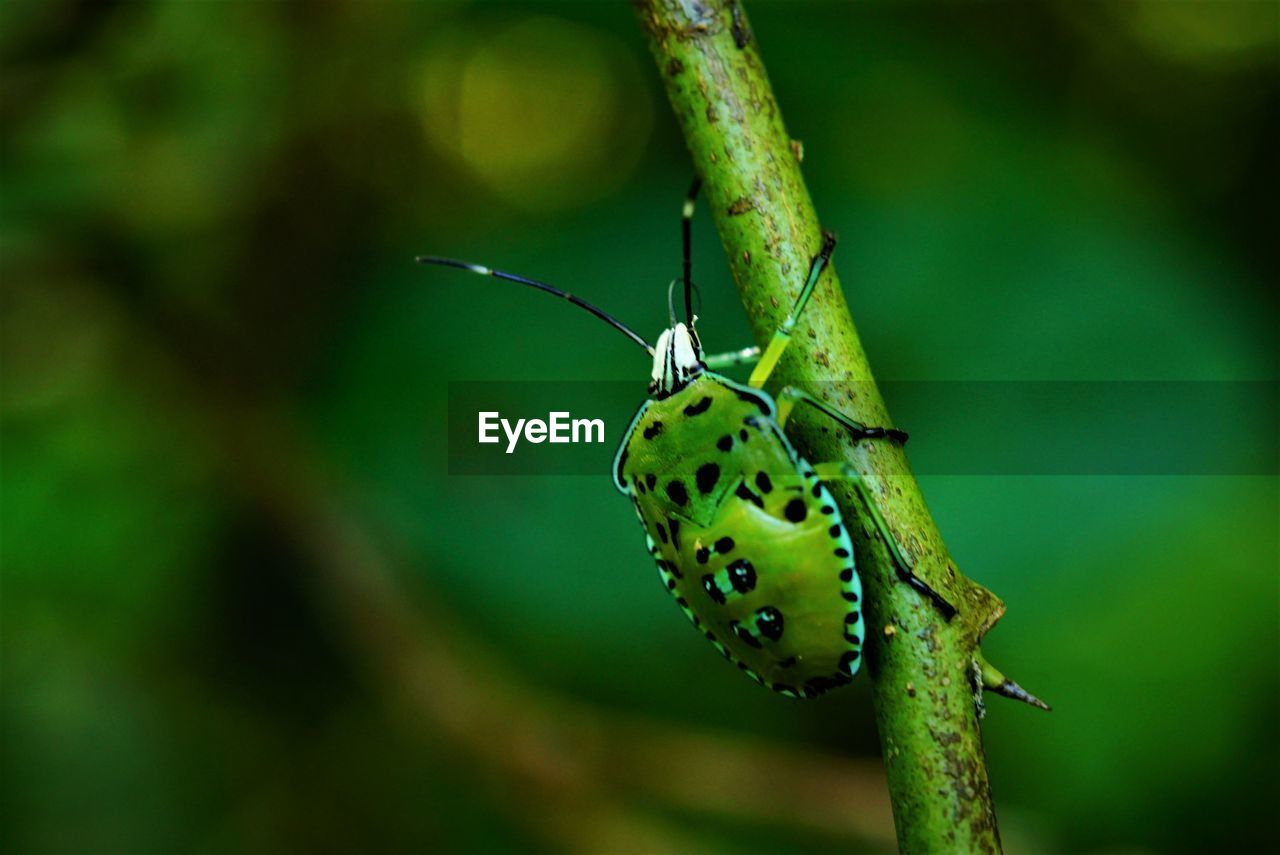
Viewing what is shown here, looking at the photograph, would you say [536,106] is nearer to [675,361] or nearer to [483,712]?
[483,712]

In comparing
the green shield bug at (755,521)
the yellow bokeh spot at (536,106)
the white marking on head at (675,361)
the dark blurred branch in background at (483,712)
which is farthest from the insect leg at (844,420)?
the yellow bokeh spot at (536,106)

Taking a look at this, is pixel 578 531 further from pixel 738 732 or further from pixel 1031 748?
pixel 1031 748

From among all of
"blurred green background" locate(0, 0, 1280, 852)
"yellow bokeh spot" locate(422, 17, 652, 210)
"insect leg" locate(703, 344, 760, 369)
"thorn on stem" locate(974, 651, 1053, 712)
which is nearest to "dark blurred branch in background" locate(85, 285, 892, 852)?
"blurred green background" locate(0, 0, 1280, 852)

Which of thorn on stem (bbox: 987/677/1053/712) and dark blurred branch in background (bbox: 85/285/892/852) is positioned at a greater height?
dark blurred branch in background (bbox: 85/285/892/852)

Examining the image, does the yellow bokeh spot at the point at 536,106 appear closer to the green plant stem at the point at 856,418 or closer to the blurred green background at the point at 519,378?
the blurred green background at the point at 519,378

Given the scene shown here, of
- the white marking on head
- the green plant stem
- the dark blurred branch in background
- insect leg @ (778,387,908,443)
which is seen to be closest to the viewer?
the green plant stem

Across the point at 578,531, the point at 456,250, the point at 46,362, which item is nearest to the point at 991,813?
the point at 578,531

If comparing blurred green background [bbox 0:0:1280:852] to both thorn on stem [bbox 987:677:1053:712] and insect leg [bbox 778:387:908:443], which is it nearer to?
insect leg [bbox 778:387:908:443]
